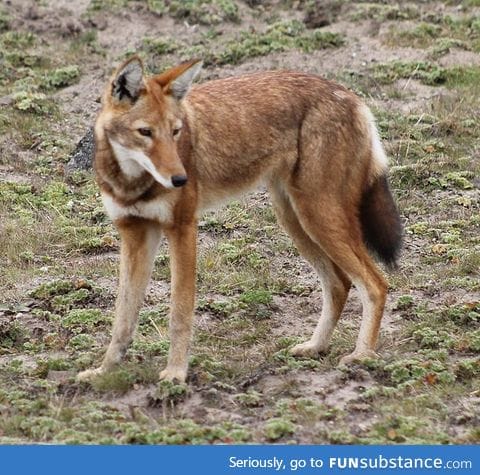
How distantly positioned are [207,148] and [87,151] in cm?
460

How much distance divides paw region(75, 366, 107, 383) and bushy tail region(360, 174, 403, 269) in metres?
2.20

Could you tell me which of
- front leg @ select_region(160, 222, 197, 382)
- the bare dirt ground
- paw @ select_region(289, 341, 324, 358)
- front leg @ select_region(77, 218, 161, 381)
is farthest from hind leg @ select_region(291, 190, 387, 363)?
front leg @ select_region(77, 218, 161, 381)

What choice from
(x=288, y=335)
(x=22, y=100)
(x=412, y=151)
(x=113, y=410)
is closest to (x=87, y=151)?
(x=22, y=100)

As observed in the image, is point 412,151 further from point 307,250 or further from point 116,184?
point 116,184

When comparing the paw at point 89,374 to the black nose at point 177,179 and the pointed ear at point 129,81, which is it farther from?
the pointed ear at point 129,81

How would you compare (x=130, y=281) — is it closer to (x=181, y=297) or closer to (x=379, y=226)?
(x=181, y=297)

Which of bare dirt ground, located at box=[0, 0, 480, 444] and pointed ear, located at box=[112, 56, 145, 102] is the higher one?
pointed ear, located at box=[112, 56, 145, 102]

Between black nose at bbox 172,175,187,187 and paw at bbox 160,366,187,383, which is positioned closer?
black nose at bbox 172,175,187,187

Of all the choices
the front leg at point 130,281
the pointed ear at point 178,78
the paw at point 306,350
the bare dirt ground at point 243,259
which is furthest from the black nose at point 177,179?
the paw at point 306,350

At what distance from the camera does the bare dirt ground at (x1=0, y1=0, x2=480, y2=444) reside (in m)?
7.00

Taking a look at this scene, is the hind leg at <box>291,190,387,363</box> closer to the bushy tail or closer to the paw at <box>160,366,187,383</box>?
the bushy tail

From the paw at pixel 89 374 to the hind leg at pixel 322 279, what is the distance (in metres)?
1.46

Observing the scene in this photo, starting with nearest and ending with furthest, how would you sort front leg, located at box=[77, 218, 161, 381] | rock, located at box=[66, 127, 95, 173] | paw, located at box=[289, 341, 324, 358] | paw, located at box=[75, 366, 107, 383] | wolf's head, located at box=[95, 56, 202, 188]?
wolf's head, located at box=[95, 56, 202, 188]
paw, located at box=[75, 366, 107, 383]
front leg, located at box=[77, 218, 161, 381]
paw, located at box=[289, 341, 324, 358]
rock, located at box=[66, 127, 95, 173]

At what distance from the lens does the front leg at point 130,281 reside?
774 centimetres
